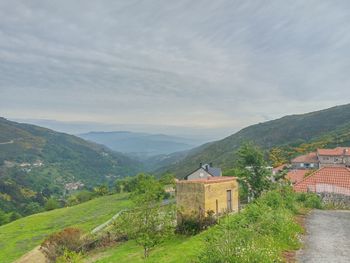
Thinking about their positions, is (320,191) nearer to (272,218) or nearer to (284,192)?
(284,192)

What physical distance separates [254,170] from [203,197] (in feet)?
14.1

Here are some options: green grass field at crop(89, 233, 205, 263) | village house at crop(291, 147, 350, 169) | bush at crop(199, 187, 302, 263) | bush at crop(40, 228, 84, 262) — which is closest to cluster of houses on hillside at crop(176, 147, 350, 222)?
green grass field at crop(89, 233, 205, 263)

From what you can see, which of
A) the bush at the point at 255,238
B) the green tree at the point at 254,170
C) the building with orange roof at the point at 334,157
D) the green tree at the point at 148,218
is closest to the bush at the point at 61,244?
the green tree at the point at 148,218

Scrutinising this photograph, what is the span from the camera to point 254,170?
24781 mm

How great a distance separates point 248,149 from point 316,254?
12960 mm

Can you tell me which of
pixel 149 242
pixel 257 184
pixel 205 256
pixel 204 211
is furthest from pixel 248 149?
pixel 205 256

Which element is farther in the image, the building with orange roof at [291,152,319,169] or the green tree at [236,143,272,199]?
the building with orange roof at [291,152,319,169]

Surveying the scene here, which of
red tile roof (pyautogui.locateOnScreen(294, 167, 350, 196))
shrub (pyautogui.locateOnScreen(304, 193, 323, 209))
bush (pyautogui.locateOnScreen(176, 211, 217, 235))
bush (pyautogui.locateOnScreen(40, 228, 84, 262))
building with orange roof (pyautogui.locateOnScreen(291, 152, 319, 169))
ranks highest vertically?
building with orange roof (pyautogui.locateOnScreen(291, 152, 319, 169))

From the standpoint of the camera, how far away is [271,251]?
35.6ft

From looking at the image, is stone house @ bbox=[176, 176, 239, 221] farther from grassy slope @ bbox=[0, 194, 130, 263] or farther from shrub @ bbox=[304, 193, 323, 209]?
grassy slope @ bbox=[0, 194, 130, 263]

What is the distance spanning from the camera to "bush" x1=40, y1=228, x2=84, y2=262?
94.3 feet

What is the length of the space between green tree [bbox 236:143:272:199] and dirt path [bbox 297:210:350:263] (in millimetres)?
4455

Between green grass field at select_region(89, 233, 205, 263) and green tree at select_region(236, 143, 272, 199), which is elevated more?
green tree at select_region(236, 143, 272, 199)

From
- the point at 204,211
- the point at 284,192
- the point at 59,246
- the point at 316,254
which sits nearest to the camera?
the point at 316,254
